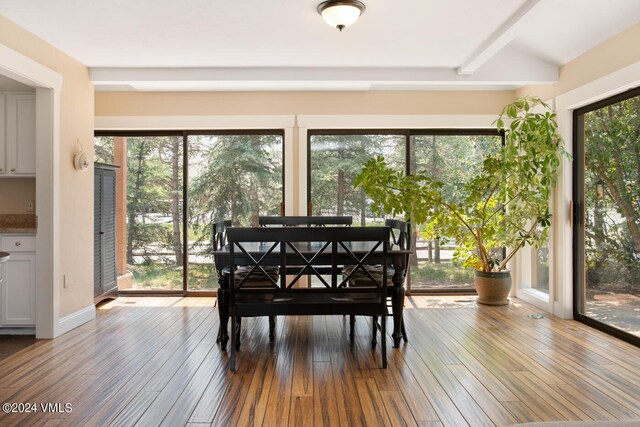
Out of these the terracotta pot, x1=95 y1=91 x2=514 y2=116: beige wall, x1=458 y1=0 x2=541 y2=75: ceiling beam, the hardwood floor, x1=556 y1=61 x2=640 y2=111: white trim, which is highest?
x1=458 y1=0 x2=541 y2=75: ceiling beam

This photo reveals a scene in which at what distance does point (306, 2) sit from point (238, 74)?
1.64 metres

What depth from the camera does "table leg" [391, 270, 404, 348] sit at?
3.52 m

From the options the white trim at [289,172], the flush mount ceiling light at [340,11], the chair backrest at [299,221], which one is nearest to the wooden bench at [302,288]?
the flush mount ceiling light at [340,11]

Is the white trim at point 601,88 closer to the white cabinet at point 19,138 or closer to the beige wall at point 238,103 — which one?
the beige wall at point 238,103

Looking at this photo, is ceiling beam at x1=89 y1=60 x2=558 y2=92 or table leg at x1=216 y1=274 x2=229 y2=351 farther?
ceiling beam at x1=89 y1=60 x2=558 y2=92

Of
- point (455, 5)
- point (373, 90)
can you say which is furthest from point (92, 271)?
point (455, 5)

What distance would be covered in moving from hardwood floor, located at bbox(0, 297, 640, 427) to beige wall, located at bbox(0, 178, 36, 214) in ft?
4.27

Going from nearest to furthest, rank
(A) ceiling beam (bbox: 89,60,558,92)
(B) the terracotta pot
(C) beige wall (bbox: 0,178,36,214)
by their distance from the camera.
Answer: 1. (C) beige wall (bbox: 0,178,36,214)
2. (A) ceiling beam (bbox: 89,60,558,92)
3. (B) the terracotta pot

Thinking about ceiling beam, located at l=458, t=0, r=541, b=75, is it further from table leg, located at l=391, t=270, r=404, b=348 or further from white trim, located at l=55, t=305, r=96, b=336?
white trim, located at l=55, t=305, r=96, b=336

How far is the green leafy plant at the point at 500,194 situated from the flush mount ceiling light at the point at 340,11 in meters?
1.53

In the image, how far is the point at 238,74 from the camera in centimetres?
474

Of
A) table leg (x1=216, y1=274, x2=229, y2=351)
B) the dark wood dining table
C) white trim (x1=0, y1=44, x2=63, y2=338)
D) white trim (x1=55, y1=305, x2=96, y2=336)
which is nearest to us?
the dark wood dining table

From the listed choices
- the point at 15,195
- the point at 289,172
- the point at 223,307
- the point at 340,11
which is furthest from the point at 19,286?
the point at 340,11

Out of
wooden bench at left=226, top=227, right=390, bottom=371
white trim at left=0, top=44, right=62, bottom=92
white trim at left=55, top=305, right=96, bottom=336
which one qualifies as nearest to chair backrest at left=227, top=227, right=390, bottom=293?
wooden bench at left=226, top=227, right=390, bottom=371
